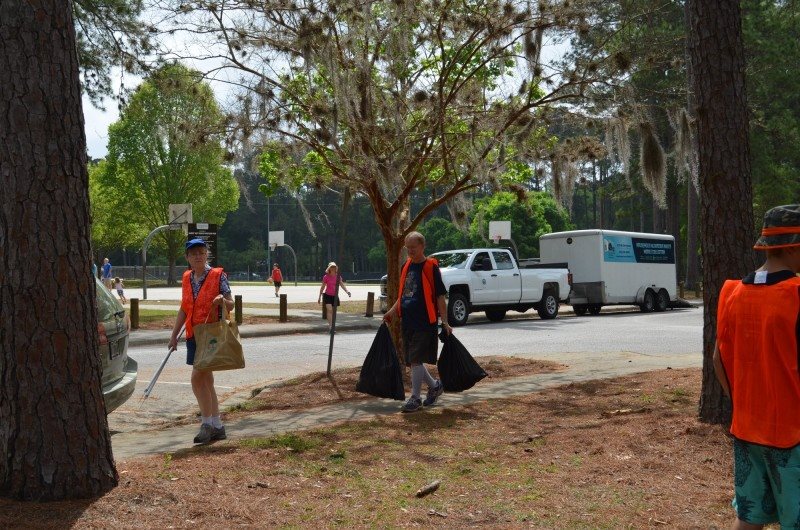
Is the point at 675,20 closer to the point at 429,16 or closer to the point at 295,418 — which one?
the point at 429,16

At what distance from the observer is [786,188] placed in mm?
42688

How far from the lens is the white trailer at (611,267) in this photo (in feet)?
96.1

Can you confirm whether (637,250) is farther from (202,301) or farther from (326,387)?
(202,301)

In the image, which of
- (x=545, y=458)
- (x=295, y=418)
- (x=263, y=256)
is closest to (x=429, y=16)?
(x=295, y=418)

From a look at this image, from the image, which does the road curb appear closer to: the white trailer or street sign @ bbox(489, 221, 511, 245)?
the white trailer

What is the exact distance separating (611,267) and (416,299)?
21502 mm

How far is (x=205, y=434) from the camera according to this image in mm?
7398

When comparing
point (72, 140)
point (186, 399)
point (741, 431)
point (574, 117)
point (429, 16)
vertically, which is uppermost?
point (429, 16)

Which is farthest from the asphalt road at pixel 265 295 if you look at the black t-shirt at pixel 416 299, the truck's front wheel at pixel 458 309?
the black t-shirt at pixel 416 299

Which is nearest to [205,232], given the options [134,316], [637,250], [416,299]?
[134,316]

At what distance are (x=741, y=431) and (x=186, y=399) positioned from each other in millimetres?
8172

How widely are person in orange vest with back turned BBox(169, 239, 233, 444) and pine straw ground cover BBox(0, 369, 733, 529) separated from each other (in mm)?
359

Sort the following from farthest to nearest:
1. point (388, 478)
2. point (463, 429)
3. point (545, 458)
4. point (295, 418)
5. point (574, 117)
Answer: point (574, 117) → point (295, 418) → point (463, 429) → point (545, 458) → point (388, 478)

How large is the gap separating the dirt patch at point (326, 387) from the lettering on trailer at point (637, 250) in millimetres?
17122
